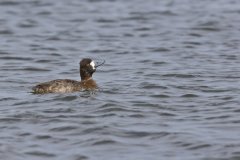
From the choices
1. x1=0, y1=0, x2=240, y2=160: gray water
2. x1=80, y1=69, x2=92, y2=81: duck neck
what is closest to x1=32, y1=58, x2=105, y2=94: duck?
x1=80, y1=69, x2=92, y2=81: duck neck

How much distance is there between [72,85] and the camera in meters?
14.1

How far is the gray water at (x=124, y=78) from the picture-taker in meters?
10.7

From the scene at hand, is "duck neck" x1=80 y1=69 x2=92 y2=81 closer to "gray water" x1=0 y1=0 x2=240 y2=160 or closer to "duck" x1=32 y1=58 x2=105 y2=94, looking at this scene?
"duck" x1=32 y1=58 x2=105 y2=94

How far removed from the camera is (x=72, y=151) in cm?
1038

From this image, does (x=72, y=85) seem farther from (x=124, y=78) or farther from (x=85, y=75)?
(x=124, y=78)

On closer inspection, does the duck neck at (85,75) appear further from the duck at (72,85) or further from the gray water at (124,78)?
the gray water at (124,78)

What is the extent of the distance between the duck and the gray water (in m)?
0.13

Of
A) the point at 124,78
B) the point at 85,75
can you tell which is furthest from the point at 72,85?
the point at 124,78

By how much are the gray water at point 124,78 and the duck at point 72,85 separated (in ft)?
0.44

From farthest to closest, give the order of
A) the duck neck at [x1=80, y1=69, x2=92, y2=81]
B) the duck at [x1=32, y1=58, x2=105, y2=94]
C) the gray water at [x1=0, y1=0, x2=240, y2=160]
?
1. the duck neck at [x1=80, y1=69, x2=92, y2=81]
2. the duck at [x1=32, y1=58, x2=105, y2=94]
3. the gray water at [x1=0, y1=0, x2=240, y2=160]

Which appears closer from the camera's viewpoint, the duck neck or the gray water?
the gray water

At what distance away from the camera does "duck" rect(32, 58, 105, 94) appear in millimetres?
13883

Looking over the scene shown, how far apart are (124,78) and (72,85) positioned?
1935 millimetres

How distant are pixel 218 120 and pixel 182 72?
451 cm
